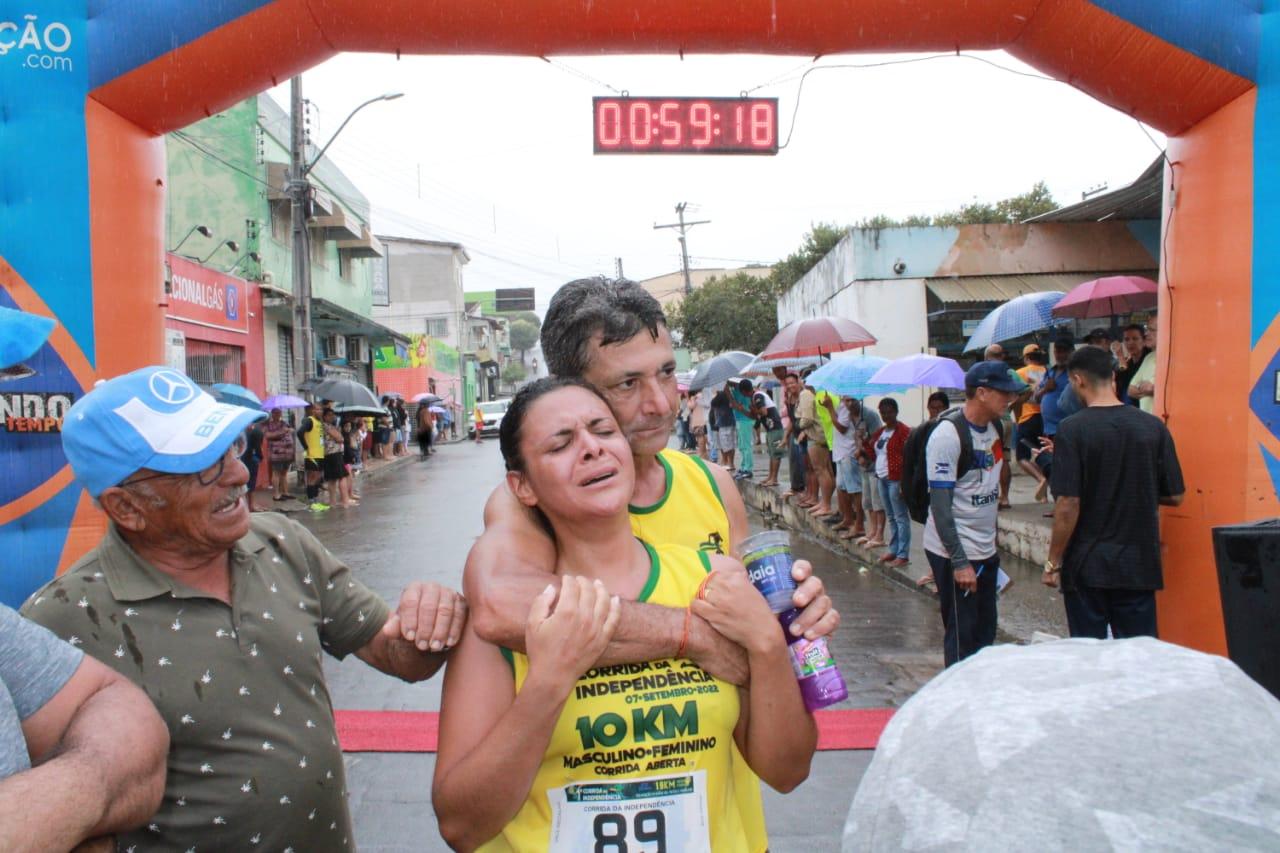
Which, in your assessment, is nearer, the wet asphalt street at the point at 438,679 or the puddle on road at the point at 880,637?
the wet asphalt street at the point at 438,679

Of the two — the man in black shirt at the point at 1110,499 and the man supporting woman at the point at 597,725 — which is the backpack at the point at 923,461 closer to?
the man in black shirt at the point at 1110,499

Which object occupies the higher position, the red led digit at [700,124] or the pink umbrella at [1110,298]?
the red led digit at [700,124]

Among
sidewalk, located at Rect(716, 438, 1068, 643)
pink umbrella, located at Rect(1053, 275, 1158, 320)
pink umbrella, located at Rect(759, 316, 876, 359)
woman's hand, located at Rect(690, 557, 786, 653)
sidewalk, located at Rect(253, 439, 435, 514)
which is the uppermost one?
pink umbrella, located at Rect(1053, 275, 1158, 320)

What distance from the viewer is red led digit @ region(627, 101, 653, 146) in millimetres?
6445

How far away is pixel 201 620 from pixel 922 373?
25.1 ft

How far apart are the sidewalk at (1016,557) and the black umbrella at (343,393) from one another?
8580mm

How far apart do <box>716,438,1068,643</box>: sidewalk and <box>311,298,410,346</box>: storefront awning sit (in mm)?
14495

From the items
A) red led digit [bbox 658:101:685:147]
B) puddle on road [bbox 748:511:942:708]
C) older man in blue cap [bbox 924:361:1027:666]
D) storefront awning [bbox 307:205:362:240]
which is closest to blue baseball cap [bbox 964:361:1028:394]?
older man in blue cap [bbox 924:361:1027:666]

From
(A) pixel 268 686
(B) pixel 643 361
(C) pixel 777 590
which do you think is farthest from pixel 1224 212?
(A) pixel 268 686

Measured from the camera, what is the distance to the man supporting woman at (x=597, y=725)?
4.99 ft

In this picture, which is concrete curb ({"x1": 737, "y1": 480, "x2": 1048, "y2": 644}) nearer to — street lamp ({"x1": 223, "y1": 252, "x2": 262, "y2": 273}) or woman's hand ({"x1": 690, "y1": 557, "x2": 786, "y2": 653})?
woman's hand ({"x1": 690, "y1": 557, "x2": 786, "y2": 653})

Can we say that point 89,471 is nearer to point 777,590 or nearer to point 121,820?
point 121,820

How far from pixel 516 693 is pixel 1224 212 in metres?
4.40

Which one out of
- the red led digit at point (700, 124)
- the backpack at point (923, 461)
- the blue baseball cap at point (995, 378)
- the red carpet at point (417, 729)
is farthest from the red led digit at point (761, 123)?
the red carpet at point (417, 729)
